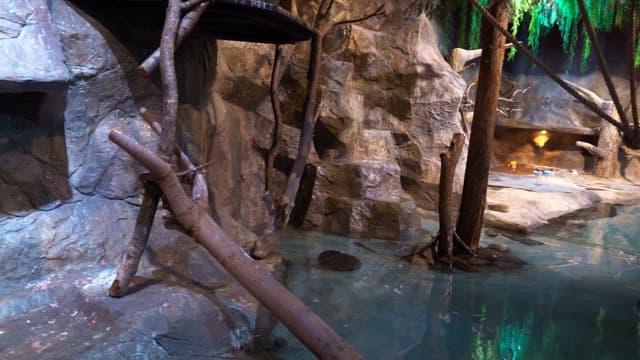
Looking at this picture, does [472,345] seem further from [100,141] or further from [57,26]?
[57,26]

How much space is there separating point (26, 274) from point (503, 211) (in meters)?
7.23

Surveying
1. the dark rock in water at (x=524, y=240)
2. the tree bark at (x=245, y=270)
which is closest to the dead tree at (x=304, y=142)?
the tree bark at (x=245, y=270)

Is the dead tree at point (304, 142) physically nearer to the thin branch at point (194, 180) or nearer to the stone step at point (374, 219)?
the stone step at point (374, 219)

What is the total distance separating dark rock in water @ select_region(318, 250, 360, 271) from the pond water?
10 centimetres

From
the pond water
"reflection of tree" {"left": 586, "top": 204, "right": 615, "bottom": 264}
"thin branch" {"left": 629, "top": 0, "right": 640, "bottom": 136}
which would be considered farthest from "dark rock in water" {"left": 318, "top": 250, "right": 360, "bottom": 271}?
"thin branch" {"left": 629, "top": 0, "right": 640, "bottom": 136}

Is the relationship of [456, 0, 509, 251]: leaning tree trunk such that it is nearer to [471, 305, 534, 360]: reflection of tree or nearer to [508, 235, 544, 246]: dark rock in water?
[508, 235, 544, 246]: dark rock in water

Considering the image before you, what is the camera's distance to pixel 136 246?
11.1 ft

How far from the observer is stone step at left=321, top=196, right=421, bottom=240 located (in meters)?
7.07

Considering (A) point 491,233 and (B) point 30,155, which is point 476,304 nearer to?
(A) point 491,233

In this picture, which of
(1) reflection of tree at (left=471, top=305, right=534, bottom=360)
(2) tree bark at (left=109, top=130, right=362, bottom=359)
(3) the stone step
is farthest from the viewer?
(3) the stone step

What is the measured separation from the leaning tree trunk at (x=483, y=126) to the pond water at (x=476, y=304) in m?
0.68

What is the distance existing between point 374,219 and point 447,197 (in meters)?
1.41

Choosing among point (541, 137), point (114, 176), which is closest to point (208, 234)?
point (114, 176)

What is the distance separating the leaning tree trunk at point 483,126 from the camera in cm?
573
